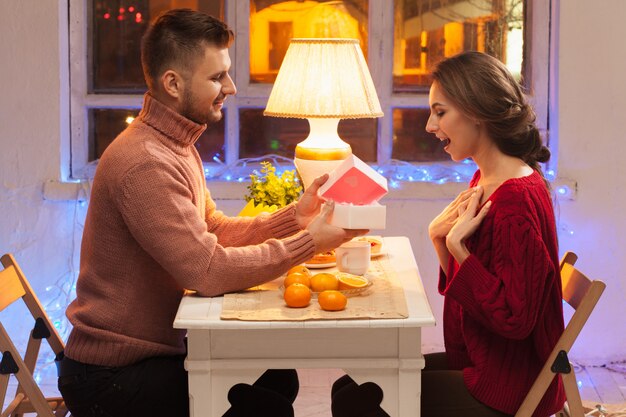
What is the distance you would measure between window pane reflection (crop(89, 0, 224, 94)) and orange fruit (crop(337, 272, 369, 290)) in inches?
81.9

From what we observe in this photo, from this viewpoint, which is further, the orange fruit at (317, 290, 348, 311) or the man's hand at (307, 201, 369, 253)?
the man's hand at (307, 201, 369, 253)

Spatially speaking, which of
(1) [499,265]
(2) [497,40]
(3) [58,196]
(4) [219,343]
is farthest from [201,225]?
(2) [497,40]

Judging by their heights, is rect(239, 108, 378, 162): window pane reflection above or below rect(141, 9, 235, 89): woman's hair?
below

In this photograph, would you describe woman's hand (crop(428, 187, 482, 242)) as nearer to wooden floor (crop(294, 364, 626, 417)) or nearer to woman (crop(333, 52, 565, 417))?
woman (crop(333, 52, 565, 417))

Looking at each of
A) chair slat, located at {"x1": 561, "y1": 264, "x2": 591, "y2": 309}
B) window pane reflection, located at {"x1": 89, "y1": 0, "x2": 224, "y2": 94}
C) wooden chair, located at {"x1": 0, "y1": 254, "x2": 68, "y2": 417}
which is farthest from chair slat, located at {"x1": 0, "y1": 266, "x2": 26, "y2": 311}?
window pane reflection, located at {"x1": 89, "y1": 0, "x2": 224, "y2": 94}

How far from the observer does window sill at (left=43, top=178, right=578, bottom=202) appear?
4.36 m

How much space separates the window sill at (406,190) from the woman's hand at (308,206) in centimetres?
141

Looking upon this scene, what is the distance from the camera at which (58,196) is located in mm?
4359

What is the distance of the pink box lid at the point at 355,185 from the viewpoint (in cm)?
273

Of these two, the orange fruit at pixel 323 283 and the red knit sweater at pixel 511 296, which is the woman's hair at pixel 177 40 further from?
the red knit sweater at pixel 511 296

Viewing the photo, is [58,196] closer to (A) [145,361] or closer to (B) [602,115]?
(A) [145,361]

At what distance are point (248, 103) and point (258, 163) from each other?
269 millimetres

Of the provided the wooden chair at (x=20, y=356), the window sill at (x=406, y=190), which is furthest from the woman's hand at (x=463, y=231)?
the window sill at (x=406, y=190)

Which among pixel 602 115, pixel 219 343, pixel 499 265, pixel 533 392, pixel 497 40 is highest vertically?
pixel 497 40
